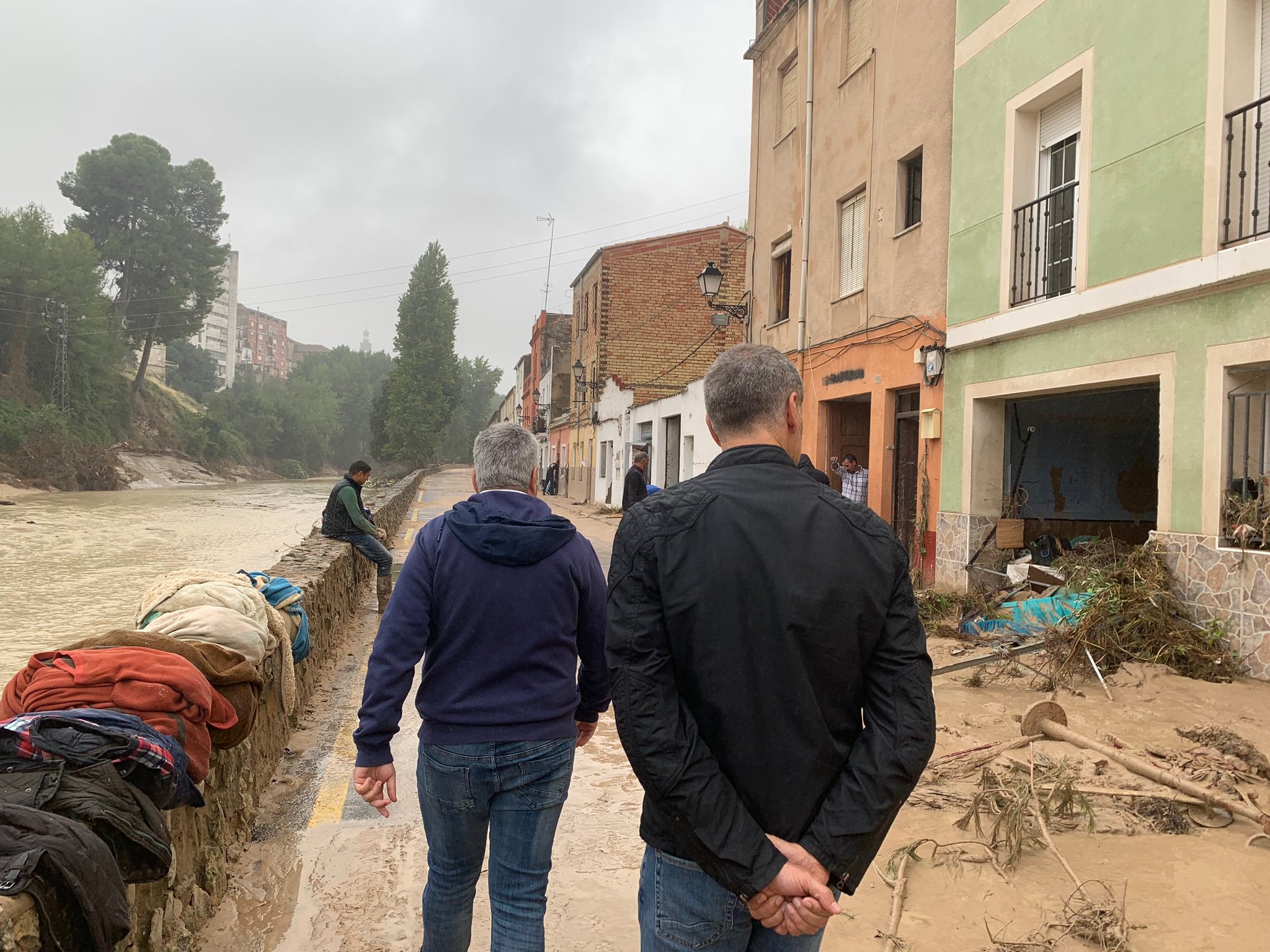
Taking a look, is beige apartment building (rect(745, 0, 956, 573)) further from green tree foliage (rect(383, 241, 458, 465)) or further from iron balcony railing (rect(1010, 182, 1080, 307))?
green tree foliage (rect(383, 241, 458, 465))

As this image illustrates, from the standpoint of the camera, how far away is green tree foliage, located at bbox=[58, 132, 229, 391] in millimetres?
62688

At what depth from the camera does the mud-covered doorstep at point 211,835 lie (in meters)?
2.51

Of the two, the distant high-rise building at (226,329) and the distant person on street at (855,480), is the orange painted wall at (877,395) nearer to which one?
the distant person on street at (855,480)

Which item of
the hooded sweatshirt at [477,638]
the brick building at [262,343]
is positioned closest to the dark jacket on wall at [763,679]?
the hooded sweatshirt at [477,638]

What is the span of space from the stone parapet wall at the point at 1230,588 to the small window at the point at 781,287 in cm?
952

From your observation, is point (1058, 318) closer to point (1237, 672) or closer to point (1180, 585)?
point (1180, 585)

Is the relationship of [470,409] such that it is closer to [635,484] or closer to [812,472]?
[635,484]

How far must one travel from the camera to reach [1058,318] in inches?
342

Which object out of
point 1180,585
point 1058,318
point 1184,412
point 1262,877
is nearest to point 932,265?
point 1058,318

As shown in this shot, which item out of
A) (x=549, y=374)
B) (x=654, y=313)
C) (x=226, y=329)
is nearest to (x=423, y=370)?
(x=549, y=374)

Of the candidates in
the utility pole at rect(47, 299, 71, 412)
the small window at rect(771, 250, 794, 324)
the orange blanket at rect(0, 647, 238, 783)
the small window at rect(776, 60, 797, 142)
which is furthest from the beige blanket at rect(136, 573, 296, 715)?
the utility pole at rect(47, 299, 71, 412)

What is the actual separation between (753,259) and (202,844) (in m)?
15.6

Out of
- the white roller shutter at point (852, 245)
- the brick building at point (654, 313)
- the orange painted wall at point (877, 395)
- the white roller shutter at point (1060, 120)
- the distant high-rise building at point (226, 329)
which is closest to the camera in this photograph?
the white roller shutter at point (1060, 120)

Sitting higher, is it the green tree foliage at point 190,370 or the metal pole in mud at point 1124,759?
the green tree foliage at point 190,370
